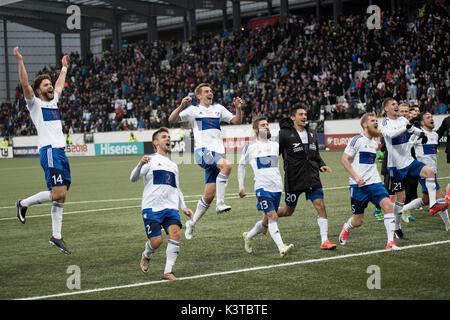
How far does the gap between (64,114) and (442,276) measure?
46.9 meters

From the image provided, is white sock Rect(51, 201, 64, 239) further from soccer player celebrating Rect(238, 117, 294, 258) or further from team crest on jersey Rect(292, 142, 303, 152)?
team crest on jersey Rect(292, 142, 303, 152)

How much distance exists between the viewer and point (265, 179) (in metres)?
8.11

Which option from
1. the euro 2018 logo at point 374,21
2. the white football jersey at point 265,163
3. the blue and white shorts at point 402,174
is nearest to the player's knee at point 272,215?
the white football jersey at point 265,163

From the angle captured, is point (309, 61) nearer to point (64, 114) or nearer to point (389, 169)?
point (64, 114)

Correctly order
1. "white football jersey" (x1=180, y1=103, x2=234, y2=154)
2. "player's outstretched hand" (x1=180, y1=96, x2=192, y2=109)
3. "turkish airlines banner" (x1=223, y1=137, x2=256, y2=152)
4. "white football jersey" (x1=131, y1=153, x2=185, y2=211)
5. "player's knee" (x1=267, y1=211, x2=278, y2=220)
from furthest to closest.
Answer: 1. "turkish airlines banner" (x1=223, y1=137, x2=256, y2=152)
2. "white football jersey" (x1=180, y1=103, x2=234, y2=154)
3. "player's outstretched hand" (x1=180, y1=96, x2=192, y2=109)
4. "player's knee" (x1=267, y1=211, x2=278, y2=220)
5. "white football jersey" (x1=131, y1=153, x2=185, y2=211)

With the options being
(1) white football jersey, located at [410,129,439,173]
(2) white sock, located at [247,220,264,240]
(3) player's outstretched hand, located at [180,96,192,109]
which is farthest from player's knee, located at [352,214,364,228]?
(1) white football jersey, located at [410,129,439,173]

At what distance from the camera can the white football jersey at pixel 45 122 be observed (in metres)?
8.80

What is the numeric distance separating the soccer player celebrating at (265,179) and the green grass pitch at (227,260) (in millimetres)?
324

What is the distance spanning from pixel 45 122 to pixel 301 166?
3.68 m

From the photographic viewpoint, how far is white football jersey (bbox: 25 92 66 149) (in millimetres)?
8797

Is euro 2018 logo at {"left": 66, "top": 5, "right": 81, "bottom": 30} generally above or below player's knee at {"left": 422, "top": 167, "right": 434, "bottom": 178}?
above

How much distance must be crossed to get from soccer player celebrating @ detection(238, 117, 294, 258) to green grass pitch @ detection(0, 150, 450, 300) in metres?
0.32

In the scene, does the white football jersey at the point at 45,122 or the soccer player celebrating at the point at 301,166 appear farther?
the white football jersey at the point at 45,122

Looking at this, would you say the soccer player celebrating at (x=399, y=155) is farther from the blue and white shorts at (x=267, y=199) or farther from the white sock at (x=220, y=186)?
the white sock at (x=220, y=186)
